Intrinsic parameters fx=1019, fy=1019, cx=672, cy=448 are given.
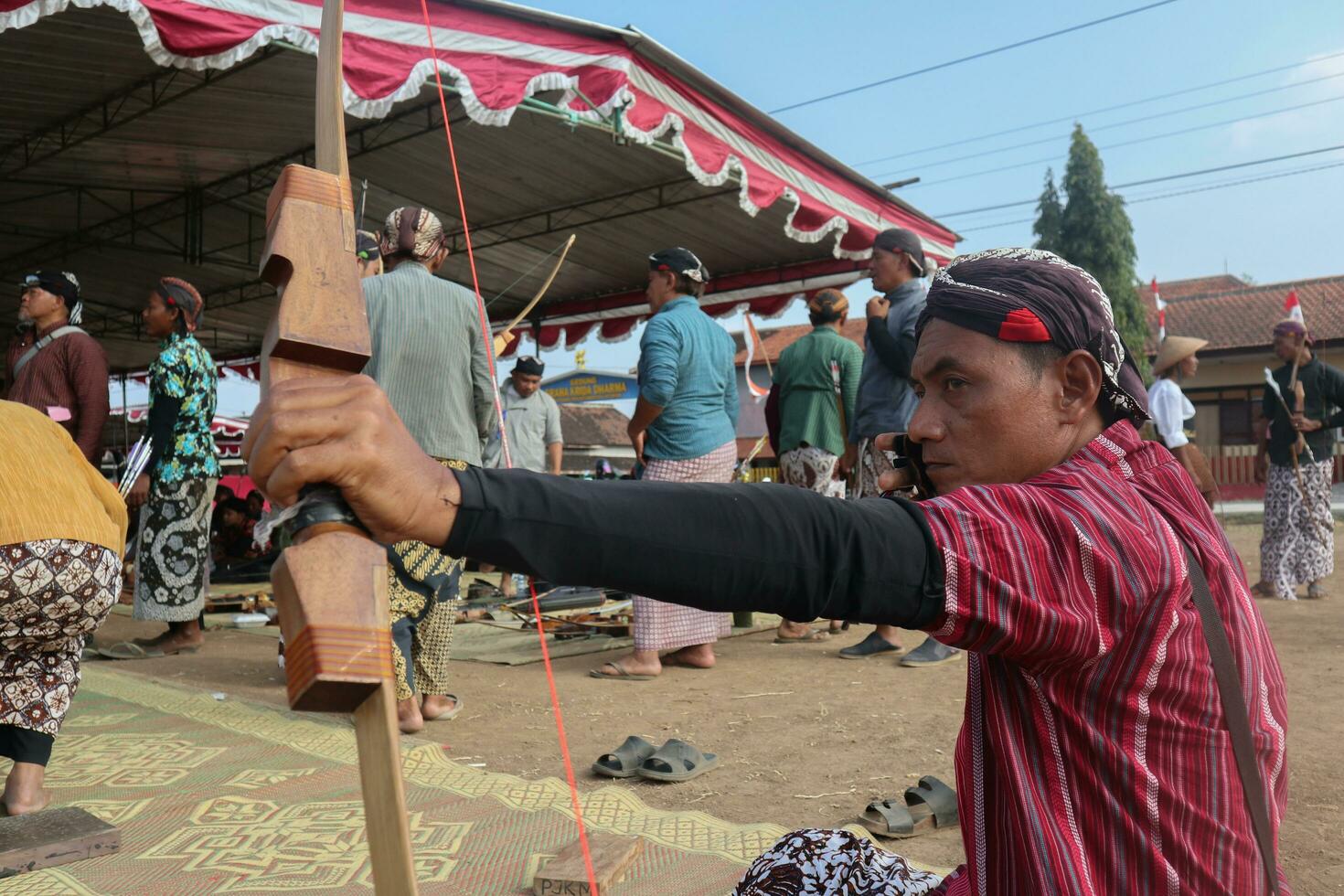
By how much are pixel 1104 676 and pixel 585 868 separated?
1.48 metres

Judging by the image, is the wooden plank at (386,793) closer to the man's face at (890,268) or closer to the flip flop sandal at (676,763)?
the flip flop sandal at (676,763)

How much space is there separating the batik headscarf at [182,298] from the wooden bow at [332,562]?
14.1ft

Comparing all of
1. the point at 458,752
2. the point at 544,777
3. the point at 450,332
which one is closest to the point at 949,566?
the point at 544,777

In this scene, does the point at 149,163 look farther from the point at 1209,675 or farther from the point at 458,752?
the point at 1209,675

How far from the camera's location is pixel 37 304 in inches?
166

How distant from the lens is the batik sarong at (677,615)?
4.64 meters

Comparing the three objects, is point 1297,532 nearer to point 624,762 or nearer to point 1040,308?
point 624,762

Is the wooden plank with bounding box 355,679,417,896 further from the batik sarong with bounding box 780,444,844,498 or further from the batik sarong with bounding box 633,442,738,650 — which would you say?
the batik sarong with bounding box 780,444,844,498

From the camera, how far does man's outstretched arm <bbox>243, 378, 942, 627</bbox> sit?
78 centimetres

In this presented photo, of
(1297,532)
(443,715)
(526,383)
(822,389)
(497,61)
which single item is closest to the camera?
(443,715)

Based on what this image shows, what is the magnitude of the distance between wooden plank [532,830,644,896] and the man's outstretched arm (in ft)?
4.43

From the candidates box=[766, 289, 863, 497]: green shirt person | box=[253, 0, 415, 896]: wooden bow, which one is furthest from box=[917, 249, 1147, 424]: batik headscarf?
box=[766, 289, 863, 497]: green shirt person

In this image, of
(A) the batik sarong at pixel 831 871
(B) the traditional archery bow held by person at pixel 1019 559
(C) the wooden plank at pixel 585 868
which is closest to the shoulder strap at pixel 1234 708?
(B) the traditional archery bow held by person at pixel 1019 559

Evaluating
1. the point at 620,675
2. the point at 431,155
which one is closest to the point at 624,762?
the point at 620,675
